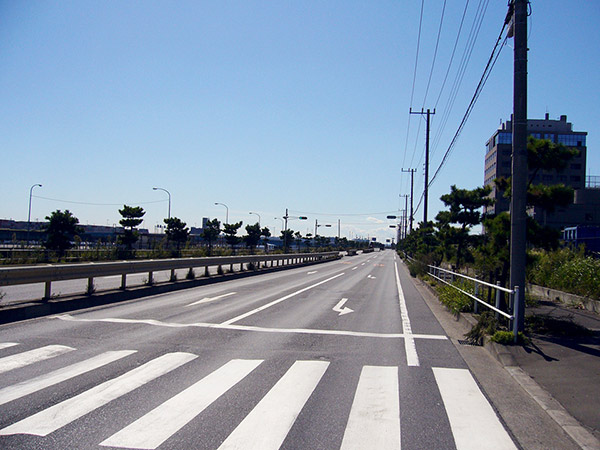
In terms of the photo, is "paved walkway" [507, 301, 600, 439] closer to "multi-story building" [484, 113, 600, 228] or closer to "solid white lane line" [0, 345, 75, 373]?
"solid white lane line" [0, 345, 75, 373]

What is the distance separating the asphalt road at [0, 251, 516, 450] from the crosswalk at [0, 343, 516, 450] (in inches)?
0.6

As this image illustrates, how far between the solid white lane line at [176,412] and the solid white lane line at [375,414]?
1.61 metres

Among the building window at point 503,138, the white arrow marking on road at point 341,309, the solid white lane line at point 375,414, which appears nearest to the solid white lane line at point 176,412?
the solid white lane line at point 375,414

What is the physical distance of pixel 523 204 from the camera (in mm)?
9203

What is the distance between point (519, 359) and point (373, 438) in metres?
4.13

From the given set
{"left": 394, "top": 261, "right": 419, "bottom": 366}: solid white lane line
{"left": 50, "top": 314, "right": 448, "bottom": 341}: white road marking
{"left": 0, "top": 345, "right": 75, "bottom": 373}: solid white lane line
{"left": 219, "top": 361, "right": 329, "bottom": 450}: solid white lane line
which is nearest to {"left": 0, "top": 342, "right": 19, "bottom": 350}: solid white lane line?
{"left": 0, "top": 345, "right": 75, "bottom": 373}: solid white lane line

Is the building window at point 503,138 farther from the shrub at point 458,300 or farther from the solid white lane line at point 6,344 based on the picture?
the solid white lane line at point 6,344

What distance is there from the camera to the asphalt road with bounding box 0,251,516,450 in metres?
4.50

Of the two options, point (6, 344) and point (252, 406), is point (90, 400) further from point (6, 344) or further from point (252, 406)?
point (6, 344)

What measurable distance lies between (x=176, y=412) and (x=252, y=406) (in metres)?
0.82

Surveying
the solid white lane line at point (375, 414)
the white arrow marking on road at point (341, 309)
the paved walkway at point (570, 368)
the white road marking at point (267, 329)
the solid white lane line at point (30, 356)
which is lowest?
the white arrow marking on road at point (341, 309)

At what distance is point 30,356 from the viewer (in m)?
7.21

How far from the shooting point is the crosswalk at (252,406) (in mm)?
4453

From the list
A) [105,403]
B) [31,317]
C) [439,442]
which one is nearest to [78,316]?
[31,317]
